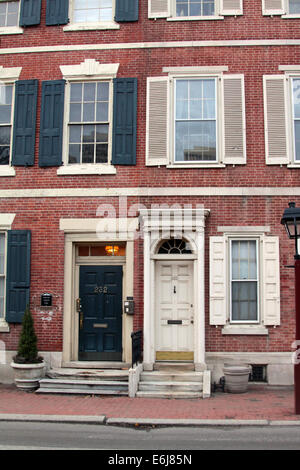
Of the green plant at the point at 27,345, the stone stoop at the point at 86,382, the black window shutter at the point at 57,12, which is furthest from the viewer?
the black window shutter at the point at 57,12

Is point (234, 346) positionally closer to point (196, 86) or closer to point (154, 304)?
point (154, 304)

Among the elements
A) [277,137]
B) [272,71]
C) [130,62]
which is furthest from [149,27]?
[277,137]

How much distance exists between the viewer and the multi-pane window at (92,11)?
1308 centimetres

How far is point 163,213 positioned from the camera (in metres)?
11.8

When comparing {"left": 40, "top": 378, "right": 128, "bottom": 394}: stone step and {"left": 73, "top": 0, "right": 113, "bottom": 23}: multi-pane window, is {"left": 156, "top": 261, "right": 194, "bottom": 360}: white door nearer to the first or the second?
{"left": 40, "top": 378, "right": 128, "bottom": 394}: stone step

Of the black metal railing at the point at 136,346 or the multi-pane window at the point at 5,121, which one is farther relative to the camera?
the multi-pane window at the point at 5,121

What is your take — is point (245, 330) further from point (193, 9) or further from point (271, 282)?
point (193, 9)

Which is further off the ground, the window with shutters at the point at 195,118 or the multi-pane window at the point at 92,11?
the multi-pane window at the point at 92,11

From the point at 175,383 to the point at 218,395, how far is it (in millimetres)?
965

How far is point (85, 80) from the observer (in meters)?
12.7

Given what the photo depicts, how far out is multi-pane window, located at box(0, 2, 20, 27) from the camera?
526 inches

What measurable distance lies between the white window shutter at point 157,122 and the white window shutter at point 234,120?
1413mm

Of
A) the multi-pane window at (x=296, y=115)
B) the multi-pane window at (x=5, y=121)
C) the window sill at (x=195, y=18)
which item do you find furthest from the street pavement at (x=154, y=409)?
the window sill at (x=195, y=18)

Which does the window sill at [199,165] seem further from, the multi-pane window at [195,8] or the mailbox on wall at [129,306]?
the multi-pane window at [195,8]
